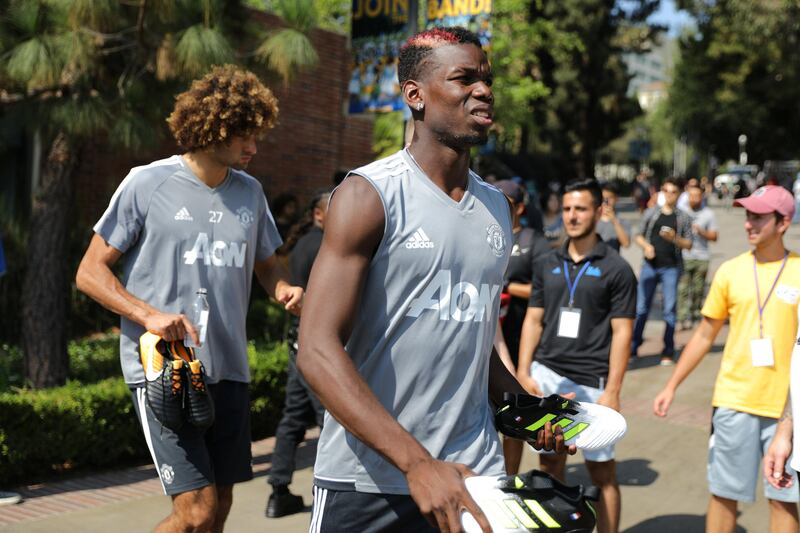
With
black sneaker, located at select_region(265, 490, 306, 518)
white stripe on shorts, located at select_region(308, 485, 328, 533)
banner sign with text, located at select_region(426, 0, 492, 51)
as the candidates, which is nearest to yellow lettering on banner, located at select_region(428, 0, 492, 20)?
banner sign with text, located at select_region(426, 0, 492, 51)

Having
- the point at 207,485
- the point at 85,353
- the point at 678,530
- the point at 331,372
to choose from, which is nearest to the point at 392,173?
the point at 331,372

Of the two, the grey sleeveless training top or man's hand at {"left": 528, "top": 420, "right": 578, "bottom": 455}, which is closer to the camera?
the grey sleeveless training top

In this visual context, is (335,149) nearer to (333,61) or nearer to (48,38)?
(333,61)

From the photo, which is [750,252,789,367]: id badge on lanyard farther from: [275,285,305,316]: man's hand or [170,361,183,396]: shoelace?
[170,361,183,396]: shoelace

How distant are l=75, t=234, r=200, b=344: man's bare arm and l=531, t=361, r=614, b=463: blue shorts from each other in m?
2.23

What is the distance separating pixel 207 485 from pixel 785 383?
2641mm

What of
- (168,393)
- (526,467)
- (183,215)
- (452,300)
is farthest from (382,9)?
(452,300)

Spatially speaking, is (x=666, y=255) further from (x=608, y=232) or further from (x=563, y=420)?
(x=563, y=420)

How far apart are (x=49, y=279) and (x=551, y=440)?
6.23m

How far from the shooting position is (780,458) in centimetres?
419

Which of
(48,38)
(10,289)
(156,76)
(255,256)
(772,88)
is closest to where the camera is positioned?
(255,256)

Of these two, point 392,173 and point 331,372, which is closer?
point 331,372

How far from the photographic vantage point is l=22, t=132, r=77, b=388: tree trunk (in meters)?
7.82

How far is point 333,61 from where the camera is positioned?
1541cm
